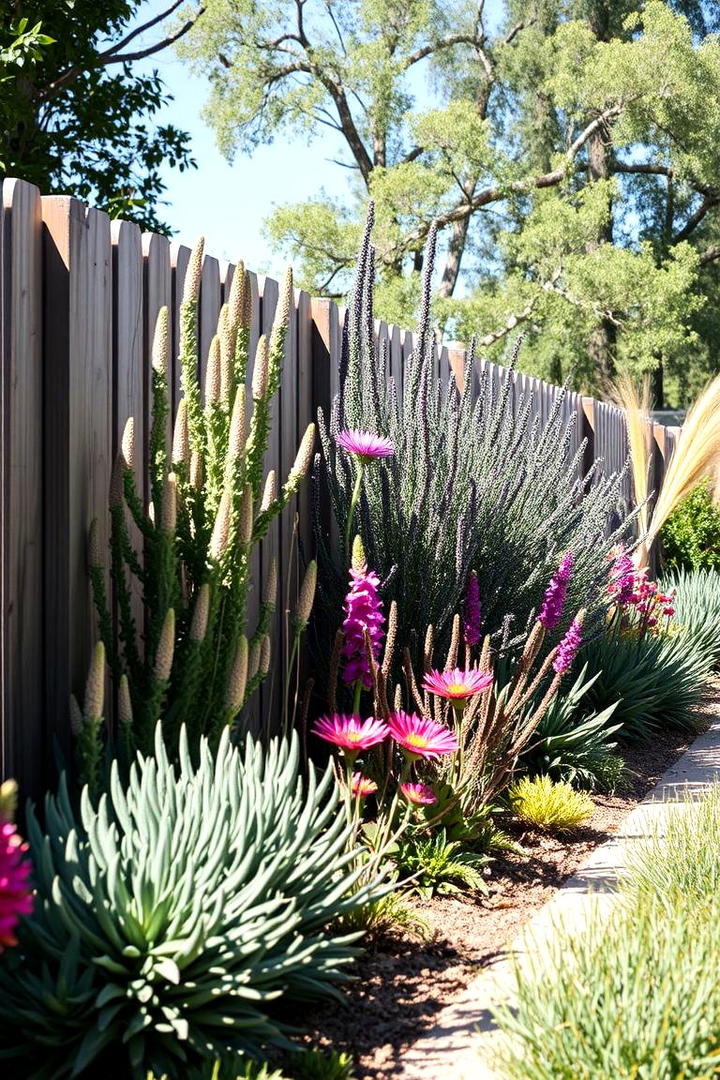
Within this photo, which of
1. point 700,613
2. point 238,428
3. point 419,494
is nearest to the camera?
point 238,428

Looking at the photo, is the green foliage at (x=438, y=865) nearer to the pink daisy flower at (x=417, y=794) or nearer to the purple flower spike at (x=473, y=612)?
the pink daisy flower at (x=417, y=794)

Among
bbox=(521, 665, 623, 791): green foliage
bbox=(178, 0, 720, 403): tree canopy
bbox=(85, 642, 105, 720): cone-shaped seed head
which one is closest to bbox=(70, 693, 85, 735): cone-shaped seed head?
bbox=(85, 642, 105, 720): cone-shaped seed head

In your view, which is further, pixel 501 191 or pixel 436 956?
pixel 501 191

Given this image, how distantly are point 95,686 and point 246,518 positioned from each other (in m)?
0.75

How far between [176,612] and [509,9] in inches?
938

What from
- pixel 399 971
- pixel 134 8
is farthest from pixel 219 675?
pixel 134 8

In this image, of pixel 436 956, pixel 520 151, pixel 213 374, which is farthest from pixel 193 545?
pixel 520 151

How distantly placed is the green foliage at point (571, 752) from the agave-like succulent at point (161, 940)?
103 inches

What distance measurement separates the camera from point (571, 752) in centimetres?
527

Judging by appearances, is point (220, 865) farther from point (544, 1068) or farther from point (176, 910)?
point (544, 1068)

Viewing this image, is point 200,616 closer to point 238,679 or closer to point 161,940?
point 238,679

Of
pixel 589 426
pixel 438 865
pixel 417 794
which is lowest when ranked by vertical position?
pixel 438 865

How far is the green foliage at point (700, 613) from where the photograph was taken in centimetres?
838

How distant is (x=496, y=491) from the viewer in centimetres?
537
